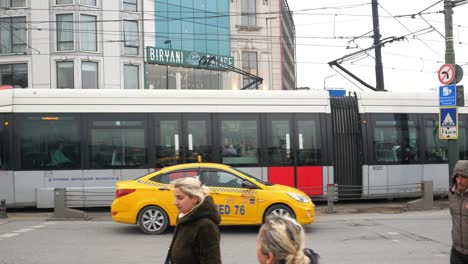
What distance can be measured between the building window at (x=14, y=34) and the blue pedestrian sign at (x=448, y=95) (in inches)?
1136

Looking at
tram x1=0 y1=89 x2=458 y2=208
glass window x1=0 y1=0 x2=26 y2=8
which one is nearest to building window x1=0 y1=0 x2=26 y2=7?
glass window x1=0 y1=0 x2=26 y2=8

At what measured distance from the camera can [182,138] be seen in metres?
14.9

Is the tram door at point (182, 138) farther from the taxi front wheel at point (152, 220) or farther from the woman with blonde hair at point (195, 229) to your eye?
the woman with blonde hair at point (195, 229)

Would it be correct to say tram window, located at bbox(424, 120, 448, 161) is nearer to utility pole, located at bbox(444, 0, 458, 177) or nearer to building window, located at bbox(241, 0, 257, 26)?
utility pole, located at bbox(444, 0, 458, 177)

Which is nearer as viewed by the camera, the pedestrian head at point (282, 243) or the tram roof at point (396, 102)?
the pedestrian head at point (282, 243)

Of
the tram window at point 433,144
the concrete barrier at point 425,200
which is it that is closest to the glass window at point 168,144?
the concrete barrier at point 425,200

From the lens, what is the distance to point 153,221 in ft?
36.4

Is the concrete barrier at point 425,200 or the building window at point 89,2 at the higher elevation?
the building window at point 89,2

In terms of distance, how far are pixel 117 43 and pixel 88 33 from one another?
205cm

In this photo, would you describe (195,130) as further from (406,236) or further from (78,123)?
(406,236)

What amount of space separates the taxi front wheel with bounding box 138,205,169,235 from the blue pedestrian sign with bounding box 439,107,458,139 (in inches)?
332

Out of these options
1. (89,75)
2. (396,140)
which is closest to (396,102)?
(396,140)

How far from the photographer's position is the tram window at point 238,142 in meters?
15.1

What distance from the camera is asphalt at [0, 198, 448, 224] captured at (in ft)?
45.4
